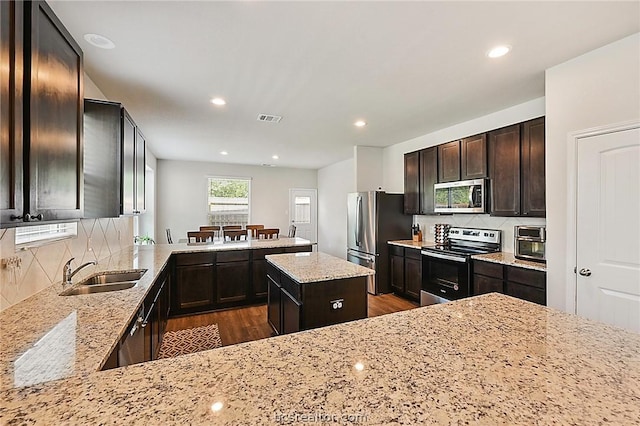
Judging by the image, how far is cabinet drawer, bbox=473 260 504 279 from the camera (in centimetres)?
315

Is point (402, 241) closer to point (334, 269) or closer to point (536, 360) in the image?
point (334, 269)

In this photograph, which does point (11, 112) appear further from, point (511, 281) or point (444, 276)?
point (444, 276)

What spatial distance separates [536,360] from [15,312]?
2.34 m

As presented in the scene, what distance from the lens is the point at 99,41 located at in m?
2.11

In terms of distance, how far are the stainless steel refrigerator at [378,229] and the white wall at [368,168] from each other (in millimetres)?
420

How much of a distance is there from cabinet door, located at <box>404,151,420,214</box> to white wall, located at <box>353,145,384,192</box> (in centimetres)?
80

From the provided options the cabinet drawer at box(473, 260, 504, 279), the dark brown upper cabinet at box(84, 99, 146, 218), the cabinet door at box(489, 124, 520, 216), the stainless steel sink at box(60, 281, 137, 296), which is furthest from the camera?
the cabinet door at box(489, 124, 520, 216)

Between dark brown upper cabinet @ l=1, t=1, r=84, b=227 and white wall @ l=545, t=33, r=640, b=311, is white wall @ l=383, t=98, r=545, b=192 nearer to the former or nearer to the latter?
white wall @ l=545, t=33, r=640, b=311

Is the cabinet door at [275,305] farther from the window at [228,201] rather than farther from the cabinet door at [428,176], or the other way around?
the window at [228,201]

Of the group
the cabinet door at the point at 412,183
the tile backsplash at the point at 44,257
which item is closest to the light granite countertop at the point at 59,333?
the tile backsplash at the point at 44,257

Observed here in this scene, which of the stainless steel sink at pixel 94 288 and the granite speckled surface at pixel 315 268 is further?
the granite speckled surface at pixel 315 268

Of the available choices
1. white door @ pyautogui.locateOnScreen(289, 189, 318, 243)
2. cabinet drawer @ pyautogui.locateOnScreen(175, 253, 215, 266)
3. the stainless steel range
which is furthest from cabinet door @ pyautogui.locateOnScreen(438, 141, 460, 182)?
white door @ pyautogui.locateOnScreen(289, 189, 318, 243)

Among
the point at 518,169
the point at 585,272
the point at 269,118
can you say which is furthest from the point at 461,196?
the point at 269,118

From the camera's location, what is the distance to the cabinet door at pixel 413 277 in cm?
430
